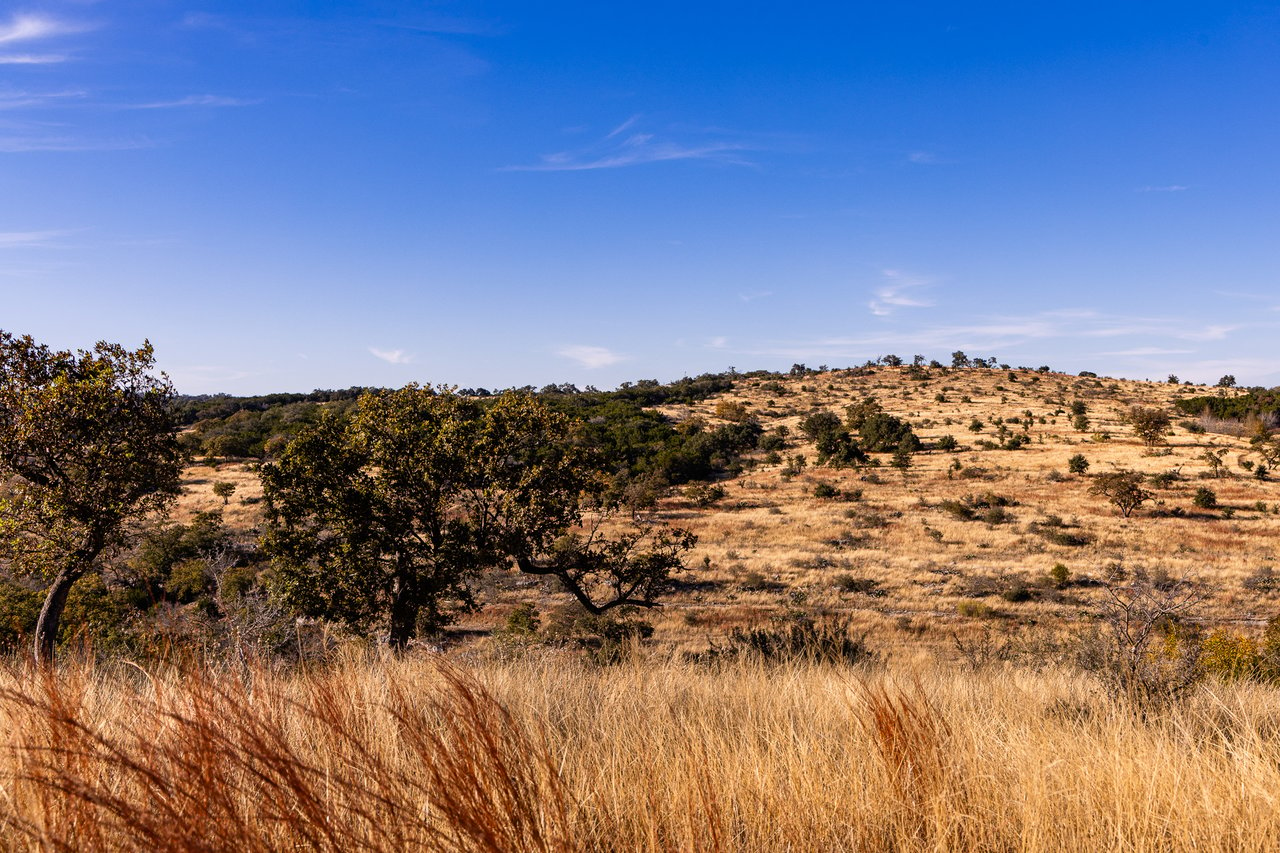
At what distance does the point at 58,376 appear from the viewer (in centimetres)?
1160

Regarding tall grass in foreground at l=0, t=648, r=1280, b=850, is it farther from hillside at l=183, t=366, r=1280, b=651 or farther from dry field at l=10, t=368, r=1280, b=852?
hillside at l=183, t=366, r=1280, b=651

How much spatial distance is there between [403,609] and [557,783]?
12184mm

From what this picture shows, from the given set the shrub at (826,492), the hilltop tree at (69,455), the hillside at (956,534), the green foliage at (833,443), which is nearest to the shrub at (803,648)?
the hillside at (956,534)

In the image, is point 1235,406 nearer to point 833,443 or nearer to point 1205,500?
point 1205,500

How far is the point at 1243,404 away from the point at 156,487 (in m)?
84.7

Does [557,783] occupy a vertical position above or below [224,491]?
above

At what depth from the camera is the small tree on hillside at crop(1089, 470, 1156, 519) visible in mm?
34875

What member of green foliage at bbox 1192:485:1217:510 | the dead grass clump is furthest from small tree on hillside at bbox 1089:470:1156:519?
the dead grass clump

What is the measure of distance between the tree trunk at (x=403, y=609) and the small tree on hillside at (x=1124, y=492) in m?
37.5

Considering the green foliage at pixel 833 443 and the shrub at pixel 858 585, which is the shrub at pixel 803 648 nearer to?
the shrub at pixel 858 585

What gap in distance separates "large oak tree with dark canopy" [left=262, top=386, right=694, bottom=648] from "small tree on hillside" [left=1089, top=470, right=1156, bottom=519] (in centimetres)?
3295

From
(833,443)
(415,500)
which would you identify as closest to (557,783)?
(415,500)

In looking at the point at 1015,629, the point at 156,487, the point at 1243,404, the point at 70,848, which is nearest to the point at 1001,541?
the point at 1015,629

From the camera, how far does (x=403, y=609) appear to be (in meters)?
13.3
